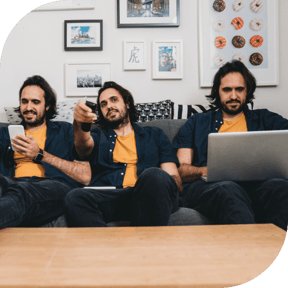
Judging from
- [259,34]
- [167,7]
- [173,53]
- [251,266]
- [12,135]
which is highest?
[167,7]

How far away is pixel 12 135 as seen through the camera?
1.23 m

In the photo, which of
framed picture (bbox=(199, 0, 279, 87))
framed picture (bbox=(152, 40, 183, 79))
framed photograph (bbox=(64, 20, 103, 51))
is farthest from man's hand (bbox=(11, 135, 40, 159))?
framed picture (bbox=(199, 0, 279, 87))

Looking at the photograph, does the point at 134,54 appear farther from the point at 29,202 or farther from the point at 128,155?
the point at 29,202

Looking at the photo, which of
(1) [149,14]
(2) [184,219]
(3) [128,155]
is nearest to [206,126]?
(3) [128,155]

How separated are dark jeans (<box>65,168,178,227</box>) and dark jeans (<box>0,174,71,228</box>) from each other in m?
0.16

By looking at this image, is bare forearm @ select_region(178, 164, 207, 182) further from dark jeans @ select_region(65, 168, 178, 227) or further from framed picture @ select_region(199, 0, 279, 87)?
framed picture @ select_region(199, 0, 279, 87)

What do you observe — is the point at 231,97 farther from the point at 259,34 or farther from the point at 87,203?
the point at 87,203

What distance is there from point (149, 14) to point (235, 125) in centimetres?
101

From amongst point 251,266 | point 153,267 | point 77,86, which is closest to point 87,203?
point 153,267

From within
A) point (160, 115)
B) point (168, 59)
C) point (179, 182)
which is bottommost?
point (179, 182)

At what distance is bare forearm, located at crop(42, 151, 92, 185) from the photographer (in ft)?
4.11

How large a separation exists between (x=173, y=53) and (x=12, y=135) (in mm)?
1208

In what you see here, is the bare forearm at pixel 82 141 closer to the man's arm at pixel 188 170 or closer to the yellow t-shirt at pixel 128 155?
the yellow t-shirt at pixel 128 155

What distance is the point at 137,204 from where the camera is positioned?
34.5 inches
